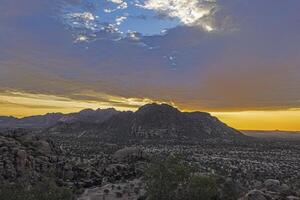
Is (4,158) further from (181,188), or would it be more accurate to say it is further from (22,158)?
(181,188)

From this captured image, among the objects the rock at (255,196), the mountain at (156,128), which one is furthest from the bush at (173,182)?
the mountain at (156,128)

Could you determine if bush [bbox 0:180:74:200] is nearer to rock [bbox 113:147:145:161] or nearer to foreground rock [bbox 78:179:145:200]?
foreground rock [bbox 78:179:145:200]

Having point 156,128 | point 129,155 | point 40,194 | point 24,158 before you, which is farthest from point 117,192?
point 156,128

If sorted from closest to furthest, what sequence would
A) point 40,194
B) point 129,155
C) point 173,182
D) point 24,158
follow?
point 40,194, point 173,182, point 24,158, point 129,155

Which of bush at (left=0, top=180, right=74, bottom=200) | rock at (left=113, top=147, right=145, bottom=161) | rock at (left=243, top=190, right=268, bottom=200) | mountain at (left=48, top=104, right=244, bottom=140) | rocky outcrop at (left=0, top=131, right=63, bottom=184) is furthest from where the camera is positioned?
mountain at (left=48, top=104, right=244, bottom=140)

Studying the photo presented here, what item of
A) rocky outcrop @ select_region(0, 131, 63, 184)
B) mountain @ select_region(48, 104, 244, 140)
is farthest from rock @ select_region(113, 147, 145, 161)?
mountain @ select_region(48, 104, 244, 140)

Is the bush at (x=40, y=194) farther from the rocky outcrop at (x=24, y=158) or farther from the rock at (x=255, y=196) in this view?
the rock at (x=255, y=196)

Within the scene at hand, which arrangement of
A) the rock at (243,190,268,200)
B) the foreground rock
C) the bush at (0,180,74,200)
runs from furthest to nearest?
1. the foreground rock
2. the bush at (0,180,74,200)
3. the rock at (243,190,268,200)

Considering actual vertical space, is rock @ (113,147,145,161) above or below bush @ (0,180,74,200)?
above

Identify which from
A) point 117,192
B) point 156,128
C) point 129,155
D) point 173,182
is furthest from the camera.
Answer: point 156,128

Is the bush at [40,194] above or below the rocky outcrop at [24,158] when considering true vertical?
below

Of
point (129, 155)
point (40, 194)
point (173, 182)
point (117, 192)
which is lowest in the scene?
point (117, 192)

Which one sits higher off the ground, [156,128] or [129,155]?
[156,128]

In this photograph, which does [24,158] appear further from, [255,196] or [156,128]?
[156,128]
